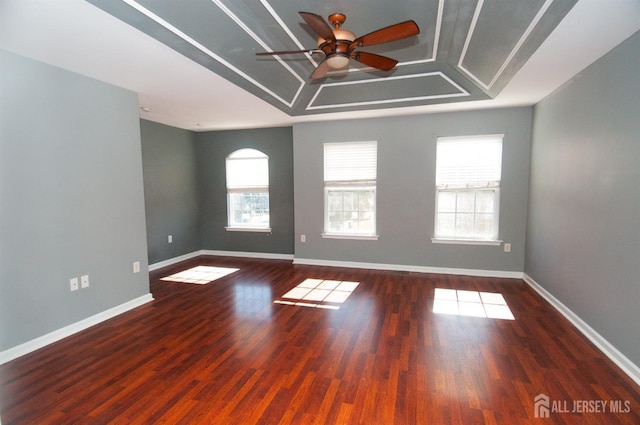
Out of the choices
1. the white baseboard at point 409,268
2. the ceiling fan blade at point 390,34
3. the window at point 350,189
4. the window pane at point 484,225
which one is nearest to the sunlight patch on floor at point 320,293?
the white baseboard at point 409,268

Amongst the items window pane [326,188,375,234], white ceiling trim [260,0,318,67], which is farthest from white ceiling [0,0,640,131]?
window pane [326,188,375,234]

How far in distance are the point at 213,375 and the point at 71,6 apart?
2.61 metres

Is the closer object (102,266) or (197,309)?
(102,266)

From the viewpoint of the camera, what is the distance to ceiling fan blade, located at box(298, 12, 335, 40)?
1.75 metres

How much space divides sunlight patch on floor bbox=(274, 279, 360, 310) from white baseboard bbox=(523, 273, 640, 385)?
2.27m

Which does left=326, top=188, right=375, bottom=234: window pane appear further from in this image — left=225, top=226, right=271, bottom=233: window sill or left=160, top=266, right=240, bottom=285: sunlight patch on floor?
left=160, top=266, right=240, bottom=285: sunlight patch on floor

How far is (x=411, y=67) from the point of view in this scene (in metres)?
3.28

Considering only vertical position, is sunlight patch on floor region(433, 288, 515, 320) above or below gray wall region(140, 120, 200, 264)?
below

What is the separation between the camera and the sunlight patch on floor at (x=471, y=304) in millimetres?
3182

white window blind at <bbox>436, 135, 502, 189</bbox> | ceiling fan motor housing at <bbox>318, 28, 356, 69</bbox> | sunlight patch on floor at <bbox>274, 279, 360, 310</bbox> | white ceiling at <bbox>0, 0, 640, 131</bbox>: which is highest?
white ceiling at <bbox>0, 0, 640, 131</bbox>

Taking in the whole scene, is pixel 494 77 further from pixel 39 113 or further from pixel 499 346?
pixel 39 113

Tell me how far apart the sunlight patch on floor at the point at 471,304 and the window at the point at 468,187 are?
103 cm

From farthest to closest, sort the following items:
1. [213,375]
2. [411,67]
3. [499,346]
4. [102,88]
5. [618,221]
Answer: [411,67], [102,88], [499,346], [618,221], [213,375]

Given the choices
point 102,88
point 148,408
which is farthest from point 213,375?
point 102,88
